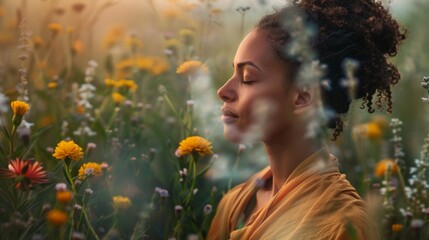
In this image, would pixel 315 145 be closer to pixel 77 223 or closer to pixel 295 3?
pixel 295 3

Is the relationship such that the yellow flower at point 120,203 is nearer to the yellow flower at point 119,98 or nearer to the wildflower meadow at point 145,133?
the wildflower meadow at point 145,133

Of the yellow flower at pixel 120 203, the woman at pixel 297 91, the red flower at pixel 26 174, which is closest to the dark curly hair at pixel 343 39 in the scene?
the woman at pixel 297 91

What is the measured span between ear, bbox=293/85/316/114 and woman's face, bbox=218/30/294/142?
12 mm

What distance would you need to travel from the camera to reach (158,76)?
312 cm

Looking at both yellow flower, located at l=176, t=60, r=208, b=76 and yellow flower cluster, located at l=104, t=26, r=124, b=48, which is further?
yellow flower cluster, located at l=104, t=26, r=124, b=48

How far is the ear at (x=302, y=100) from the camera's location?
188cm

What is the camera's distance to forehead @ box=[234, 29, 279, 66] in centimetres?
193

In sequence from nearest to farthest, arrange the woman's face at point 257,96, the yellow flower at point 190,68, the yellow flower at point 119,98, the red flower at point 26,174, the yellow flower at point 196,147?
the red flower at point 26,174 < the woman's face at point 257,96 < the yellow flower at point 196,147 < the yellow flower at point 190,68 < the yellow flower at point 119,98

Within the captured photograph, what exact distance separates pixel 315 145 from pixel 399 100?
1.37 meters

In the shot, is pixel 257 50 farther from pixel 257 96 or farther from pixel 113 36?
pixel 113 36

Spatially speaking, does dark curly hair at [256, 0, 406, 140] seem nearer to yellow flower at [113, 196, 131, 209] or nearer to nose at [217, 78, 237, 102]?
nose at [217, 78, 237, 102]

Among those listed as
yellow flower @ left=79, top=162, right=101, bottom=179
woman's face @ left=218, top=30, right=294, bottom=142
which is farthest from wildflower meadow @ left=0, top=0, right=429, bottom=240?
woman's face @ left=218, top=30, right=294, bottom=142

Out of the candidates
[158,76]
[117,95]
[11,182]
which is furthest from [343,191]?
[158,76]

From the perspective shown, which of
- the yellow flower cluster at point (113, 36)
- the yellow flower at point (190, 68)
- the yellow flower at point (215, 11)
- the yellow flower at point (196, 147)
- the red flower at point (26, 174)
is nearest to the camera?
the red flower at point (26, 174)
